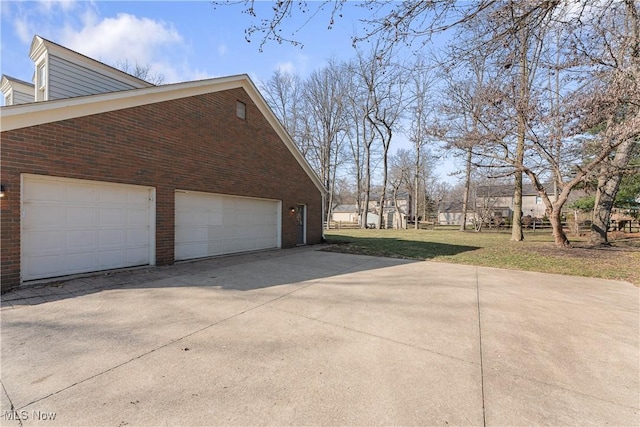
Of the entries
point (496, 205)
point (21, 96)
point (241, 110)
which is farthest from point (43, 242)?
point (496, 205)

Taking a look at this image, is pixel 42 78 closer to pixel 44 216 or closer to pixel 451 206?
pixel 44 216

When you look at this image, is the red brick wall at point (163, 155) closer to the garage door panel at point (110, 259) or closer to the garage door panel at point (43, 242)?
the garage door panel at point (43, 242)

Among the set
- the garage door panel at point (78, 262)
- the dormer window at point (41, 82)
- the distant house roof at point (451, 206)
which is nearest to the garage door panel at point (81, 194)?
the garage door panel at point (78, 262)

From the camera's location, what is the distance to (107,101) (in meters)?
6.05

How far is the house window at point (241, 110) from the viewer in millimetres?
9702

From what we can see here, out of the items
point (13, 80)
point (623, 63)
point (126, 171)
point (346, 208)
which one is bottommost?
point (126, 171)

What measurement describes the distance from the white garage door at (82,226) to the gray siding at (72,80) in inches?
120

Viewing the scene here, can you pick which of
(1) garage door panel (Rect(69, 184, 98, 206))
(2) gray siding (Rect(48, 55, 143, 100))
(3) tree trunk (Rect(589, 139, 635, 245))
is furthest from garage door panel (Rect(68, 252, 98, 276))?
(3) tree trunk (Rect(589, 139, 635, 245))

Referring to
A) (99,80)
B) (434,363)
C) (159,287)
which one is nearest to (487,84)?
(434,363)

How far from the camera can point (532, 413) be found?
2.14m

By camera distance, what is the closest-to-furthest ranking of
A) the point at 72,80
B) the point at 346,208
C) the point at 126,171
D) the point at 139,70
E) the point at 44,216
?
the point at 44,216 → the point at 126,171 → the point at 72,80 → the point at 139,70 → the point at 346,208

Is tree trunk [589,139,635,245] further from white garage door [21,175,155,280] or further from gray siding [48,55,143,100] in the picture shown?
gray siding [48,55,143,100]

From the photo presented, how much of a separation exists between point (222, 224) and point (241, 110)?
4067 mm

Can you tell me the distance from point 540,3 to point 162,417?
6435 millimetres
